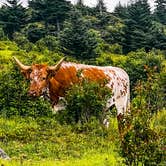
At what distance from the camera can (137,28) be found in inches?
2778

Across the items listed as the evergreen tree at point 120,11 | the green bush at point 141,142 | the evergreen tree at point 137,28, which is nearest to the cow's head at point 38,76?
the green bush at point 141,142

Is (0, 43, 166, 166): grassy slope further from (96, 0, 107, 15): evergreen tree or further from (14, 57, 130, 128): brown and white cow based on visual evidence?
(96, 0, 107, 15): evergreen tree

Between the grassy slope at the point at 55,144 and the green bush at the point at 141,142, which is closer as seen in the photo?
the green bush at the point at 141,142

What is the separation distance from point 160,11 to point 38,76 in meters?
80.0

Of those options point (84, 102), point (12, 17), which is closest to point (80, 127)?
point (84, 102)

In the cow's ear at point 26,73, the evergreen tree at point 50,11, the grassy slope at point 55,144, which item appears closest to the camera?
the grassy slope at point 55,144

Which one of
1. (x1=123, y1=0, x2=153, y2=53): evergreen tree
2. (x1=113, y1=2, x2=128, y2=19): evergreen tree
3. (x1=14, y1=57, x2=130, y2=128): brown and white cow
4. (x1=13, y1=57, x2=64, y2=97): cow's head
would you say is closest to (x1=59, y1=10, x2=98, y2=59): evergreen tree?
(x1=123, y1=0, x2=153, y2=53): evergreen tree

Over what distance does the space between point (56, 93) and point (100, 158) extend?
5.94 m

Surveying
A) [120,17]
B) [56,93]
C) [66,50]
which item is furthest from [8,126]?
[120,17]

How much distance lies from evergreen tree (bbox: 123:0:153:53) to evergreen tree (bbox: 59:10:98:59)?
11.4 metres

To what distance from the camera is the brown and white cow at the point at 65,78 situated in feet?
60.0

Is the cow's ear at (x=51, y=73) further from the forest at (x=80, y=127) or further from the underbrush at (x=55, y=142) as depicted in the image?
the underbrush at (x=55, y=142)

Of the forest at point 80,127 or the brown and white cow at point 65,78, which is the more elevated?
the brown and white cow at point 65,78

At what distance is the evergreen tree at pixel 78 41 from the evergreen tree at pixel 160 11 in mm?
36733
